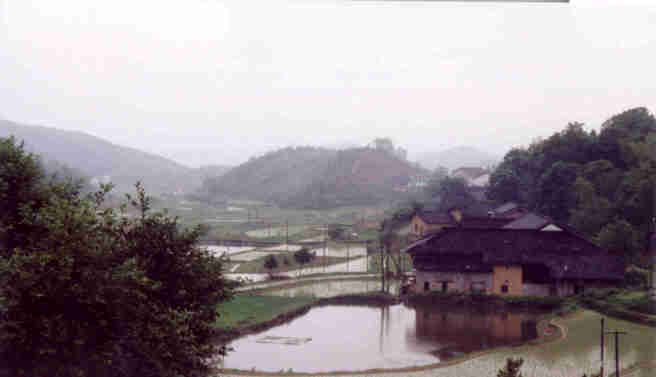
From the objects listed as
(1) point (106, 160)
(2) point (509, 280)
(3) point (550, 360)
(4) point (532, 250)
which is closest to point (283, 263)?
(1) point (106, 160)

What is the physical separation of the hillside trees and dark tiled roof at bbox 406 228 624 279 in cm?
620

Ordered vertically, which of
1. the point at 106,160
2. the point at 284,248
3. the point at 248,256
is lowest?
the point at 248,256

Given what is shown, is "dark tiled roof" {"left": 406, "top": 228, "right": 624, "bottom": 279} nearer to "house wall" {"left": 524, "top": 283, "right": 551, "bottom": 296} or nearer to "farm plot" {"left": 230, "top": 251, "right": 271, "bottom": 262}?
"house wall" {"left": 524, "top": 283, "right": 551, "bottom": 296}

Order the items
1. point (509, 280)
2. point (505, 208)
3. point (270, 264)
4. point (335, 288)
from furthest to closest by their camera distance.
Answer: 1. point (505, 208)
2. point (270, 264)
3. point (335, 288)
4. point (509, 280)

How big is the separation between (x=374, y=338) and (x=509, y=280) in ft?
9.92

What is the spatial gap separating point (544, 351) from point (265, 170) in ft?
46.6

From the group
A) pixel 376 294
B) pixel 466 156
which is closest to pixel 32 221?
pixel 376 294

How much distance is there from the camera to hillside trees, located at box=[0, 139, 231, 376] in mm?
2637

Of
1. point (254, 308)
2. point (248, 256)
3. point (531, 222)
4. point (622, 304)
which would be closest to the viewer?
point (622, 304)

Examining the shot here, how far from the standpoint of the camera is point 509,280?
340 inches

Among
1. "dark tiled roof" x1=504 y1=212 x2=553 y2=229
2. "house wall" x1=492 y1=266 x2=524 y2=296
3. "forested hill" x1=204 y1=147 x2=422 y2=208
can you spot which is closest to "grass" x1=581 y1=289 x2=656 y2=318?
"house wall" x1=492 y1=266 x2=524 y2=296

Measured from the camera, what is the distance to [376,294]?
8.67 meters

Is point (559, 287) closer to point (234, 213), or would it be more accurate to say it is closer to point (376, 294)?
point (376, 294)

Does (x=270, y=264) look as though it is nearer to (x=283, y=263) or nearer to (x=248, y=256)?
(x=283, y=263)
